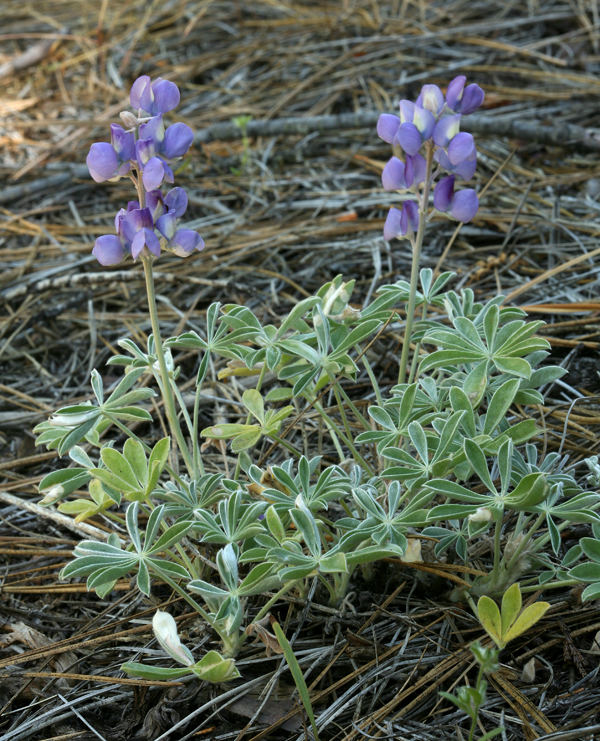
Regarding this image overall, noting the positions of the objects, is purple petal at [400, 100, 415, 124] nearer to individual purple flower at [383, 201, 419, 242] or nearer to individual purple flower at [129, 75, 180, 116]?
individual purple flower at [383, 201, 419, 242]

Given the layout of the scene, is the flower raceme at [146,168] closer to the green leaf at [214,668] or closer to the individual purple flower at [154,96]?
the individual purple flower at [154,96]

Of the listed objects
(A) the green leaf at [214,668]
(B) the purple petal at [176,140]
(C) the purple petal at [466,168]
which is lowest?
(A) the green leaf at [214,668]

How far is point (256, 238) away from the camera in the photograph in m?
2.84

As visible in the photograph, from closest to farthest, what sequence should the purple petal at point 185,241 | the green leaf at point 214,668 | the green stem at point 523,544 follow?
the green leaf at point 214,668, the green stem at point 523,544, the purple petal at point 185,241

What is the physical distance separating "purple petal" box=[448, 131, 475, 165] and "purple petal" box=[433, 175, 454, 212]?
6 centimetres

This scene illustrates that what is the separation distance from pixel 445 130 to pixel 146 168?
612mm

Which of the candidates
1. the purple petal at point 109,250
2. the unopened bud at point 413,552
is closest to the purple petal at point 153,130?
the purple petal at point 109,250

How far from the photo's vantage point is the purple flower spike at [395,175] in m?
1.44

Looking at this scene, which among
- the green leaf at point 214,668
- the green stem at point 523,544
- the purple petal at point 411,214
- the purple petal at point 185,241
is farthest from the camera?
the purple petal at point 411,214

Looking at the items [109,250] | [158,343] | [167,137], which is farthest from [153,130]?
[158,343]

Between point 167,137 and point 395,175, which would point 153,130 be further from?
point 395,175

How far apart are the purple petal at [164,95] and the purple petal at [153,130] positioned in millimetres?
43

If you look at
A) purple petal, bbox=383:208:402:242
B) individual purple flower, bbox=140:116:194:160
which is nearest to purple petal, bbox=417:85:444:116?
purple petal, bbox=383:208:402:242

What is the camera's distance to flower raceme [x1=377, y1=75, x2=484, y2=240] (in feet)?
4.48
